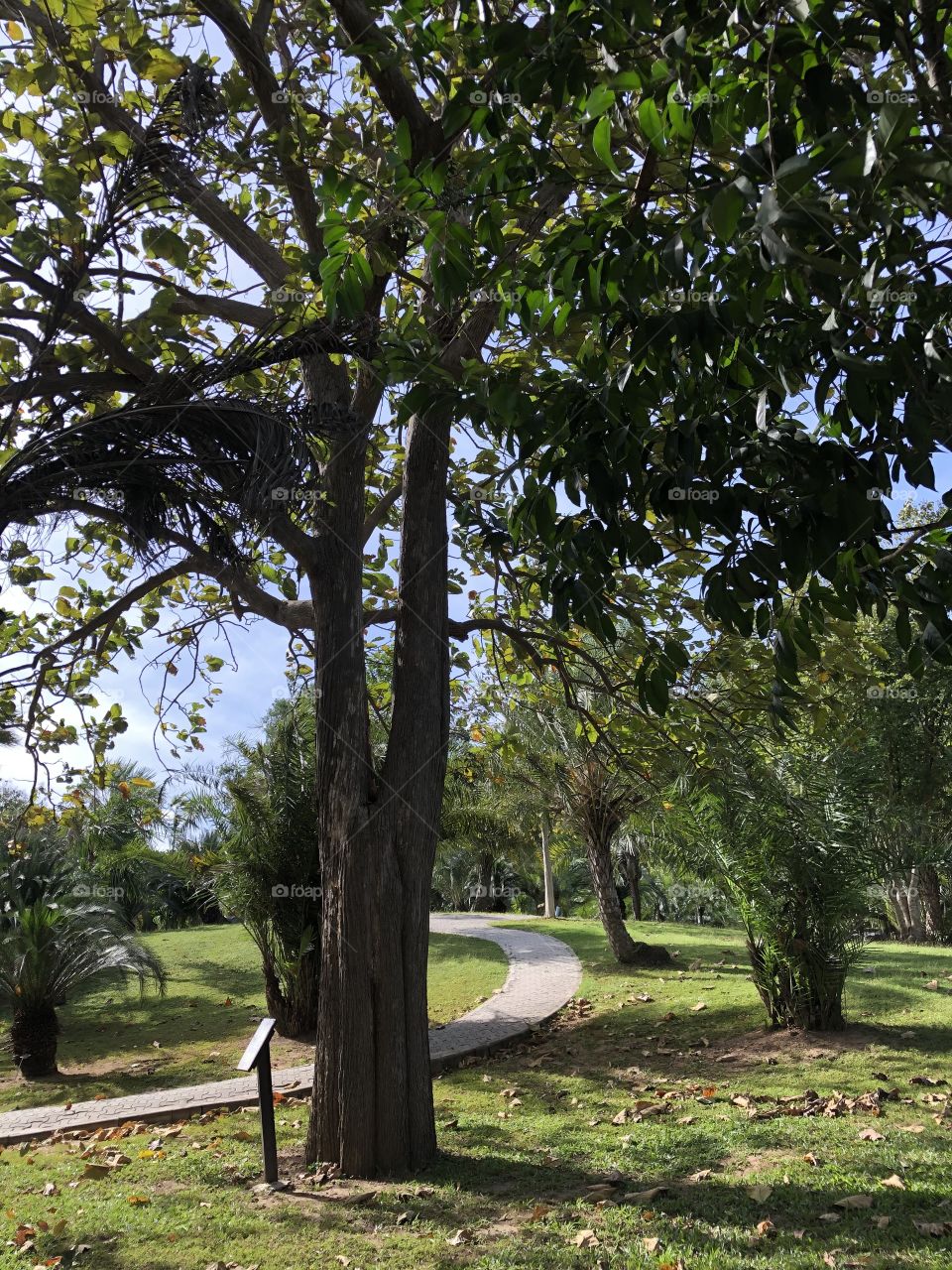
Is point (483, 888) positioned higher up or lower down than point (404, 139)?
lower down

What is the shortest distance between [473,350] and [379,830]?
3.21m

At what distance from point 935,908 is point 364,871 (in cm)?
1952

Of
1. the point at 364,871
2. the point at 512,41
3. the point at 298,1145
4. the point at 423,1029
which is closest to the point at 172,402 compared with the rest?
the point at 512,41

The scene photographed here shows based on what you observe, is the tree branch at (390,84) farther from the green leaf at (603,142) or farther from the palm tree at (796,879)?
the palm tree at (796,879)

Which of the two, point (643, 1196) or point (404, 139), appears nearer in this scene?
point (404, 139)

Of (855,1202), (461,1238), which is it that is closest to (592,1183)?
(461,1238)

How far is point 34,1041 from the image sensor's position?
9.79 m

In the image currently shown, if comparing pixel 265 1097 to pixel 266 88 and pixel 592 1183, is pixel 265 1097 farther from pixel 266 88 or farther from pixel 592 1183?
pixel 266 88

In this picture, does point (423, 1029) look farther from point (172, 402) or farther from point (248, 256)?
point (248, 256)

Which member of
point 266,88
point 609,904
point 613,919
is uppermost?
point 266,88

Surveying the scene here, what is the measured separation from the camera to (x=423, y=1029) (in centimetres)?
577

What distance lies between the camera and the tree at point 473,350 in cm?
251

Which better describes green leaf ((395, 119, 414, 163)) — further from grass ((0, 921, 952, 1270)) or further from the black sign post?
the black sign post

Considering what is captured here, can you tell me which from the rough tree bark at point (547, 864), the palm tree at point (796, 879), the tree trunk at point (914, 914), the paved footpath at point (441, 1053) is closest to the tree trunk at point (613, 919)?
the paved footpath at point (441, 1053)
